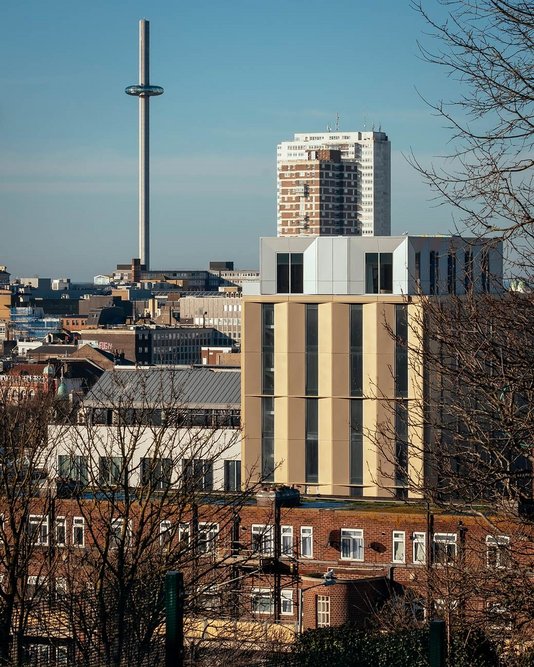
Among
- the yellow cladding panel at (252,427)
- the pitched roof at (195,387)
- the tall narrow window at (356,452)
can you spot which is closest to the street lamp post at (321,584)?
the tall narrow window at (356,452)

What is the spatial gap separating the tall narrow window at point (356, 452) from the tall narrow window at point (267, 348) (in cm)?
271

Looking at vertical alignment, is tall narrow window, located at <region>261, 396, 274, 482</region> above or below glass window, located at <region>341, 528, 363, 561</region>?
above

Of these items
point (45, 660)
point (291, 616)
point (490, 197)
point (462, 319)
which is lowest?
point (291, 616)

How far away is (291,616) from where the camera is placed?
32.7m

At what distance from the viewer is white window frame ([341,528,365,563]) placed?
34844 mm

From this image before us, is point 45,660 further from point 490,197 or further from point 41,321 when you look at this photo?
point 41,321

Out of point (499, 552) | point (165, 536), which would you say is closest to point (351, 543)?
point (165, 536)

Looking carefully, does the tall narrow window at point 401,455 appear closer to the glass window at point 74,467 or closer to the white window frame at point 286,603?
the white window frame at point 286,603

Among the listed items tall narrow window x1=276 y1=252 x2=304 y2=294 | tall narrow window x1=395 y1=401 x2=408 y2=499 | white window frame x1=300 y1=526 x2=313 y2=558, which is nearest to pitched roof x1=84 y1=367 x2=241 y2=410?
tall narrow window x1=276 y1=252 x2=304 y2=294

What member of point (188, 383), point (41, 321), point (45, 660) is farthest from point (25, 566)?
point (41, 321)

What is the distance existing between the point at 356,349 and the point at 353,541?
10111 mm

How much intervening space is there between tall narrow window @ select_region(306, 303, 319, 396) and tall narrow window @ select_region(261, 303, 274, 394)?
3.71ft

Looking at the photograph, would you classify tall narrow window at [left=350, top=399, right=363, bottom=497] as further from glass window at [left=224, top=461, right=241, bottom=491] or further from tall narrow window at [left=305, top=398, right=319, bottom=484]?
glass window at [left=224, top=461, right=241, bottom=491]

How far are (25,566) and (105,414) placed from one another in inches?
1214
